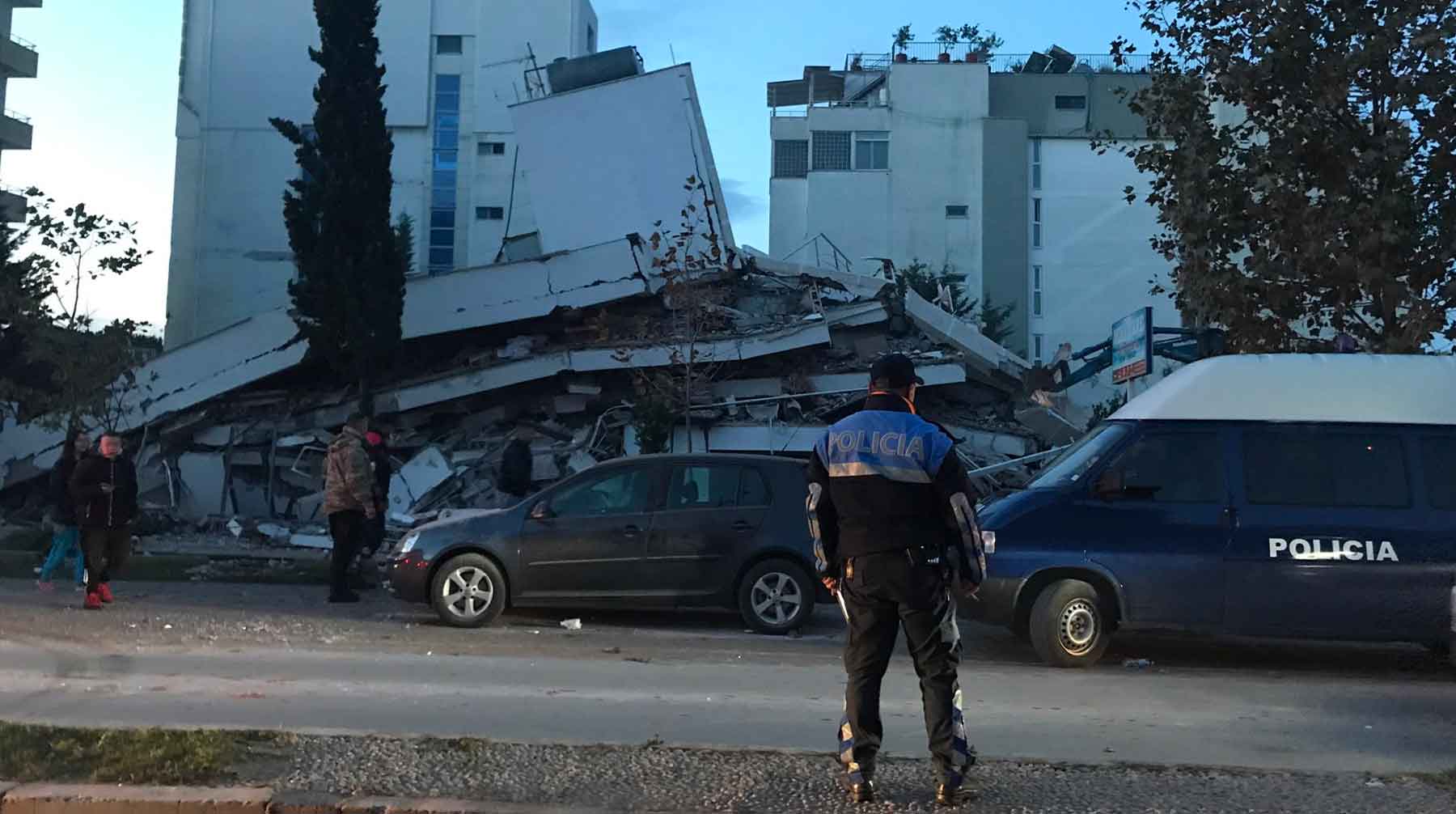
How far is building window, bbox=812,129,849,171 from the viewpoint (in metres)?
53.8

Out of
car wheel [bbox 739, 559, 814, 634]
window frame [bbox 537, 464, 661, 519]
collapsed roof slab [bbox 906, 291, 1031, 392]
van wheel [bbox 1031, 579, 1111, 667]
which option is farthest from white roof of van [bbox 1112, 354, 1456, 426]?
collapsed roof slab [bbox 906, 291, 1031, 392]

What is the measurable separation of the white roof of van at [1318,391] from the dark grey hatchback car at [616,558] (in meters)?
3.28

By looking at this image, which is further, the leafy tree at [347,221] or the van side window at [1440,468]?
the leafy tree at [347,221]

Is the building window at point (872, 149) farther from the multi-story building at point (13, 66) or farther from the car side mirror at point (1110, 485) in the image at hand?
the car side mirror at point (1110, 485)

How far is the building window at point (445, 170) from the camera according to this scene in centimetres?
4441

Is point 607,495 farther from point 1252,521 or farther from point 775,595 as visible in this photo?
point 1252,521

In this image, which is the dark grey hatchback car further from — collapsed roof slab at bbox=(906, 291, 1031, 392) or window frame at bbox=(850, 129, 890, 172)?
window frame at bbox=(850, 129, 890, 172)

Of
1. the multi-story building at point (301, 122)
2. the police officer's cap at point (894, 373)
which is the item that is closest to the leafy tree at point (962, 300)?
the multi-story building at point (301, 122)

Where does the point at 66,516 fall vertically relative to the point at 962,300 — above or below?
below

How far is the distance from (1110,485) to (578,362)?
567 inches

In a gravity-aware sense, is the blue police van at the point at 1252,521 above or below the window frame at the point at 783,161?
below

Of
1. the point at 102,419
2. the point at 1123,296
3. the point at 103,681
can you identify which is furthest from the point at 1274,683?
the point at 1123,296

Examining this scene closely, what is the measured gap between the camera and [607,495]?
11461mm

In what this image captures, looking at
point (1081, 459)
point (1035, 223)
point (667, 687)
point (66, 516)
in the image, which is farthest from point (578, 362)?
point (1035, 223)
